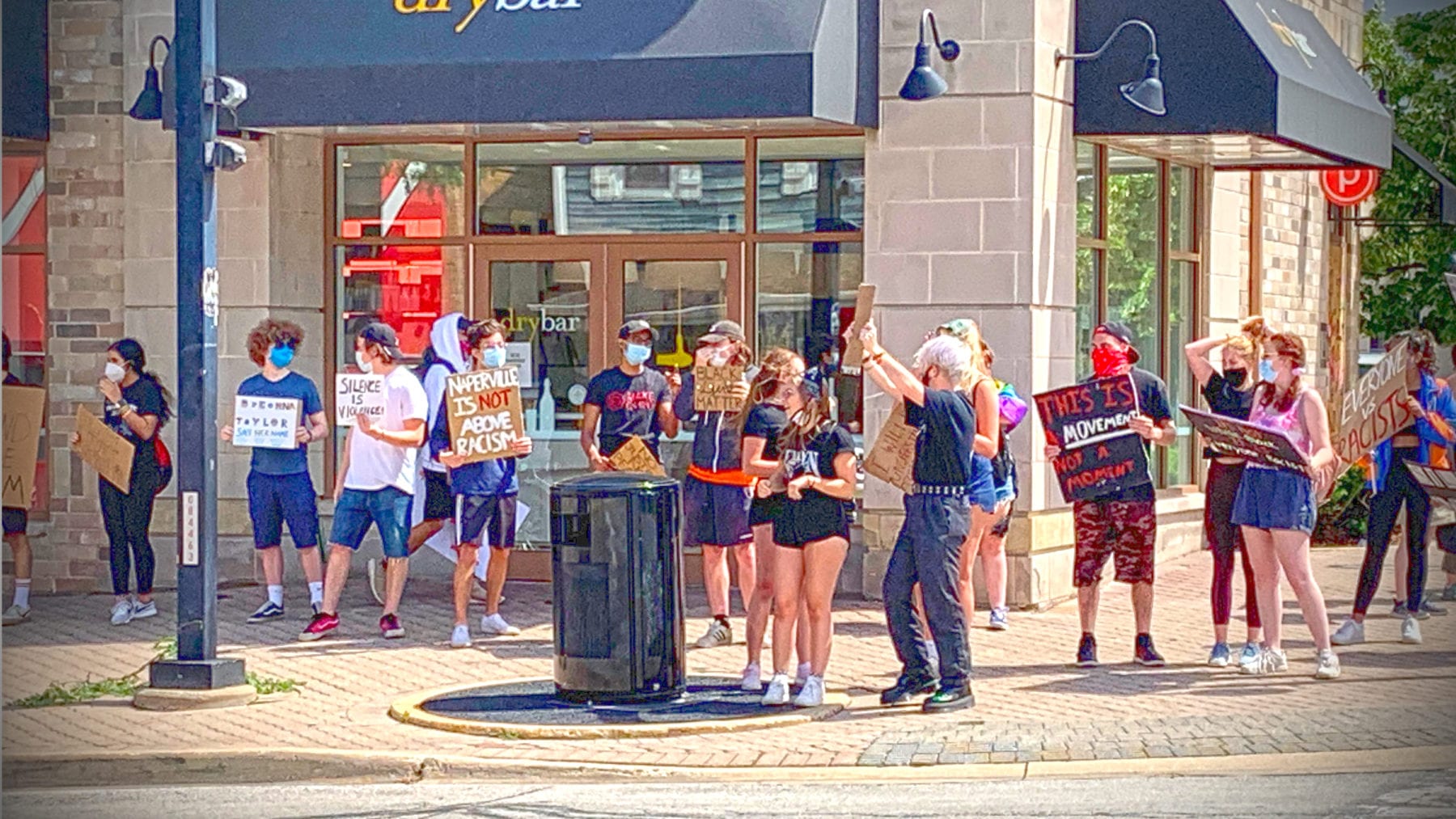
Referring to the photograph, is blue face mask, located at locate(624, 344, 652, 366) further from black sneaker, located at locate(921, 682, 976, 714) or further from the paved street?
the paved street

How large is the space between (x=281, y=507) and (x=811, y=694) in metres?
4.48

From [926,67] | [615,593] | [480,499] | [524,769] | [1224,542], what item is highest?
[926,67]

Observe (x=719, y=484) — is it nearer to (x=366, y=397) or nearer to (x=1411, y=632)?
(x=366, y=397)

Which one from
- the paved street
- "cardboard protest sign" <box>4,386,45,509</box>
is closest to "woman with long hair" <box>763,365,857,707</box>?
the paved street

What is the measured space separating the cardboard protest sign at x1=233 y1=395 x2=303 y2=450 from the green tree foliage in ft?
43.6

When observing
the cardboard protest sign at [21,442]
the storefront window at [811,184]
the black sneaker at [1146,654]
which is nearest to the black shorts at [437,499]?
A: the cardboard protest sign at [21,442]

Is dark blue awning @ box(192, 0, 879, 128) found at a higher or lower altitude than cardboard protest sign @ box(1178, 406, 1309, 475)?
higher

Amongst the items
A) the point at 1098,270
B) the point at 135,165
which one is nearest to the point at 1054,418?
the point at 1098,270

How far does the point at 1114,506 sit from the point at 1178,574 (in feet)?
16.2

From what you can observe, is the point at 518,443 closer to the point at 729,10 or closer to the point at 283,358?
the point at 283,358

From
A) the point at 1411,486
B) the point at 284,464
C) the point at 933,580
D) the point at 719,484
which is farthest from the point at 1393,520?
the point at 284,464

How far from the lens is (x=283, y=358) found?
1319 centimetres

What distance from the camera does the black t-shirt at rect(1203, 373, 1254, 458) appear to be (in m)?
11.6

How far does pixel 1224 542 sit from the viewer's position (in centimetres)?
1152
